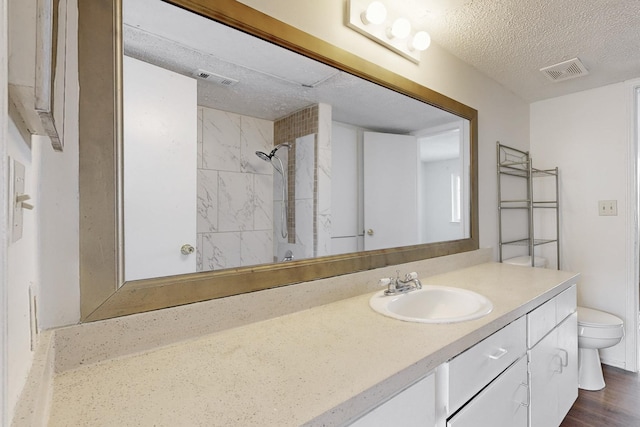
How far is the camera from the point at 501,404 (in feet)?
3.58

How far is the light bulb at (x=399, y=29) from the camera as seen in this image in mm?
1458

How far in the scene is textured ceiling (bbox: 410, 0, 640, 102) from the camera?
1485 millimetres

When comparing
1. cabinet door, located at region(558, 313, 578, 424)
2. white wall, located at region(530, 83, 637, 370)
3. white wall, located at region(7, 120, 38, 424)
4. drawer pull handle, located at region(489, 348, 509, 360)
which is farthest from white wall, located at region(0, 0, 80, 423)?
white wall, located at region(530, 83, 637, 370)

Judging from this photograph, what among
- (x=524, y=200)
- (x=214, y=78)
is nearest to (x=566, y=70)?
(x=524, y=200)

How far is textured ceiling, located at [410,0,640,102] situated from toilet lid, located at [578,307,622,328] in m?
1.62

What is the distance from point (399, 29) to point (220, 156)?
3.42ft

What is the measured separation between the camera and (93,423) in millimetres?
557

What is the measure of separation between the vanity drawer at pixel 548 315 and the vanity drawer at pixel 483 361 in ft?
0.22

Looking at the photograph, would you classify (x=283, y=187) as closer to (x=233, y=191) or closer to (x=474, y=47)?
(x=233, y=191)

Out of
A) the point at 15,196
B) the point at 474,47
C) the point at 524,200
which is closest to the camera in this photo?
the point at 15,196

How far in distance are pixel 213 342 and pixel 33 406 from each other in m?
0.44

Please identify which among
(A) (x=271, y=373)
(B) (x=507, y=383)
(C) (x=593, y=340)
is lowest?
(C) (x=593, y=340)

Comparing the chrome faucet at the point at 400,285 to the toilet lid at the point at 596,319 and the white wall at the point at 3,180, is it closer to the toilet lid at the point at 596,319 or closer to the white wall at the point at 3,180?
the white wall at the point at 3,180

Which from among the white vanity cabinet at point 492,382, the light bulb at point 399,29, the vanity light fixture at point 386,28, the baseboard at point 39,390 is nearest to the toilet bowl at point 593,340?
the white vanity cabinet at point 492,382
